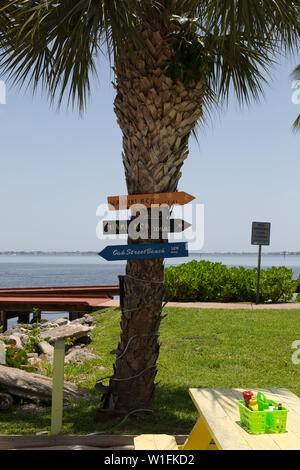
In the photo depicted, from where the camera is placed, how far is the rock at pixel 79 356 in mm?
9172

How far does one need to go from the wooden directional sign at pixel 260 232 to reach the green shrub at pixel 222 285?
115 cm

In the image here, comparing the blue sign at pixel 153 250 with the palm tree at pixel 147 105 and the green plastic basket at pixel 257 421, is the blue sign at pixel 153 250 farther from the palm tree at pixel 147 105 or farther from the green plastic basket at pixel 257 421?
the green plastic basket at pixel 257 421

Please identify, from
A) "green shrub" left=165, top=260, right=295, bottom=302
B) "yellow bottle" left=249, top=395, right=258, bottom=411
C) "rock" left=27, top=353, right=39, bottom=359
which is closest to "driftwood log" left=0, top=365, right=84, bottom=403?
"rock" left=27, top=353, right=39, bottom=359

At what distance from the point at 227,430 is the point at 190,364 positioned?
18.4ft

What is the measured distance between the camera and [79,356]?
9336 millimetres

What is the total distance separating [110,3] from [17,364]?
17.7 ft

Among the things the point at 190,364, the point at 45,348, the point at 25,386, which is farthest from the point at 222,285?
the point at 25,386

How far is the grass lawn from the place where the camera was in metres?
5.52

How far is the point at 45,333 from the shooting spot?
436 inches

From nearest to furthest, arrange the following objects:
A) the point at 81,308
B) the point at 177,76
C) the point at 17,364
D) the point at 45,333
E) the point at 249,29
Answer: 1. the point at 249,29
2. the point at 177,76
3. the point at 17,364
4. the point at 45,333
5. the point at 81,308

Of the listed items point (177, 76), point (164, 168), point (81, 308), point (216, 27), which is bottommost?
point (81, 308)

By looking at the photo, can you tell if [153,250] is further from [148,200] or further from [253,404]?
[253,404]
